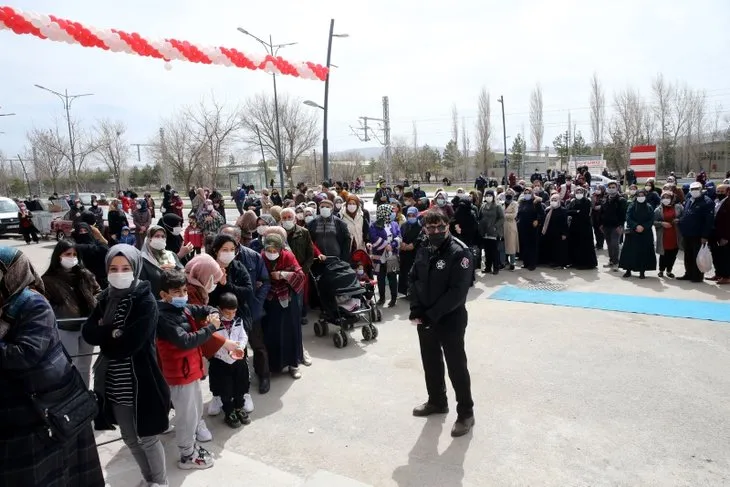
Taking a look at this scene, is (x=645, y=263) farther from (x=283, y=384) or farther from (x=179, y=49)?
(x=179, y=49)

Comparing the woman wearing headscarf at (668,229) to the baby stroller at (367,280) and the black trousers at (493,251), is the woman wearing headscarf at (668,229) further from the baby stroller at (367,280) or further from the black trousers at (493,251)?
the baby stroller at (367,280)

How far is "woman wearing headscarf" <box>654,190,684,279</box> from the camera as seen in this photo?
9367 millimetres

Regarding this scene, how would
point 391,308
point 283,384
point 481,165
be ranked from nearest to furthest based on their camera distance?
point 283,384, point 391,308, point 481,165

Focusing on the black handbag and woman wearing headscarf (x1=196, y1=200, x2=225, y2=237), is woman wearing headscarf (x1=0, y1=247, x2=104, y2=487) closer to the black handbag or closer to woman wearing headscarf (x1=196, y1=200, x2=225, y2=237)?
the black handbag

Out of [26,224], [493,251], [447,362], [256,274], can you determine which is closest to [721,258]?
[493,251]

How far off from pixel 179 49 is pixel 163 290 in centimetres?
809

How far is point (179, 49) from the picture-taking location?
9.88 m

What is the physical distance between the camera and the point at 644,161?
11.0m

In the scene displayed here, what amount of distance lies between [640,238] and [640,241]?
0.06m

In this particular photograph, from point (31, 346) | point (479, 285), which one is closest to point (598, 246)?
point (479, 285)

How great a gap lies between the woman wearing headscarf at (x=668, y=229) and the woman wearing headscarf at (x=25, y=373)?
1008cm

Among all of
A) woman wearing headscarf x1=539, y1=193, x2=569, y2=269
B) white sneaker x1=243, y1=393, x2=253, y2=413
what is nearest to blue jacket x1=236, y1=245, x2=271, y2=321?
white sneaker x1=243, y1=393, x2=253, y2=413

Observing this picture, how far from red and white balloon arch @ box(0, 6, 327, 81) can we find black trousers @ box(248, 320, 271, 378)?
663cm

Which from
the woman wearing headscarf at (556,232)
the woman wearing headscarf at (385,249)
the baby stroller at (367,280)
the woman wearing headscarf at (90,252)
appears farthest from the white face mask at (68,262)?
the woman wearing headscarf at (556,232)
